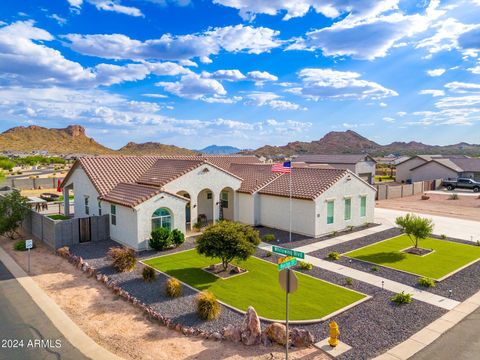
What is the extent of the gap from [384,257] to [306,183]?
804 cm

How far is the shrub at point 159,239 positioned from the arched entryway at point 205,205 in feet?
25.2

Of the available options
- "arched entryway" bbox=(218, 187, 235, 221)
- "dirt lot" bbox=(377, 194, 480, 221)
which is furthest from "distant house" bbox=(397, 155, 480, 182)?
"arched entryway" bbox=(218, 187, 235, 221)

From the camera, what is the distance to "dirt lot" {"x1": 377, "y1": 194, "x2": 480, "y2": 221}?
1352 inches

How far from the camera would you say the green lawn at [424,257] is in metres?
18.0

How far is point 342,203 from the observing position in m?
25.7

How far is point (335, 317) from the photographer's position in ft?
41.8

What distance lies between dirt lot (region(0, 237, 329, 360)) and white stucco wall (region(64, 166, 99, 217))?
27.6 feet

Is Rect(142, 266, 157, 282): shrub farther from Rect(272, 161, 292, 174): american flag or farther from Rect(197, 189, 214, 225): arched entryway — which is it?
Rect(197, 189, 214, 225): arched entryway

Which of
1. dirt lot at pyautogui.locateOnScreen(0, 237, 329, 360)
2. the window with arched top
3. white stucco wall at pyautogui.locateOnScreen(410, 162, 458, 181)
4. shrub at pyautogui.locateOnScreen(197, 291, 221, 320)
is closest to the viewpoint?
dirt lot at pyautogui.locateOnScreen(0, 237, 329, 360)

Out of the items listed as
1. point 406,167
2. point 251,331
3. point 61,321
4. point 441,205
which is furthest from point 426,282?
point 406,167

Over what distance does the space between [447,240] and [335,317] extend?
49.5 ft

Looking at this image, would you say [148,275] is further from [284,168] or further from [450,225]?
[450,225]

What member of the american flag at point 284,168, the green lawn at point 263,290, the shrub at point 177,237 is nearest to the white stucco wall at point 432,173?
the american flag at point 284,168

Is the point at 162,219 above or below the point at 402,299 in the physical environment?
above
